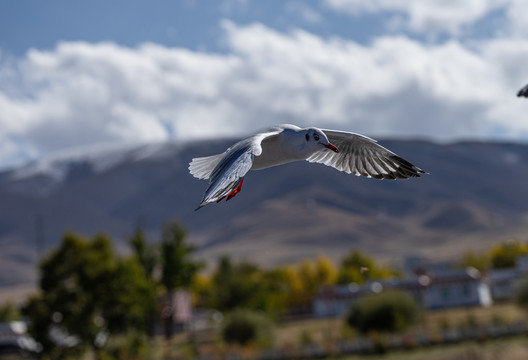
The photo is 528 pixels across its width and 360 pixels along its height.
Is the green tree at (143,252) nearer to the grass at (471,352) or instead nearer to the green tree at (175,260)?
the green tree at (175,260)

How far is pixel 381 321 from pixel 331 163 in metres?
52.3

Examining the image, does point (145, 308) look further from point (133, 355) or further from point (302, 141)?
point (302, 141)

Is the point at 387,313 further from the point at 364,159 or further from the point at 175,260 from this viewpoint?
the point at 364,159

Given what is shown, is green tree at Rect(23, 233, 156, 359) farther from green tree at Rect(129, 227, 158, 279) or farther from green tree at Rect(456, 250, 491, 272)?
green tree at Rect(456, 250, 491, 272)

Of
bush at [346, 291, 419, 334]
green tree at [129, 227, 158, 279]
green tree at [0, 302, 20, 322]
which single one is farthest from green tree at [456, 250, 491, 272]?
green tree at [129, 227, 158, 279]

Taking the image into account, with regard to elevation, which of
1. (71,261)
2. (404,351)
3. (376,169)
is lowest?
(404,351)

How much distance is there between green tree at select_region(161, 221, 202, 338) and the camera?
52938 millimetres

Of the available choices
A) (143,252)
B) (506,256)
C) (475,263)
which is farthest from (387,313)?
Answer: (506,256)

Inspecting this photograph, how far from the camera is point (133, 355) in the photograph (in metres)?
43.3

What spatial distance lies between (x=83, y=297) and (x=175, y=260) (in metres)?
13.1

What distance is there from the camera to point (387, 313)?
57.2 meters

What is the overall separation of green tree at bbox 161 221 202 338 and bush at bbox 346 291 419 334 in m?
13.2

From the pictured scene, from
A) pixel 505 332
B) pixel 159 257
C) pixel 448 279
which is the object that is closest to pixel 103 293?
pixel 159 257

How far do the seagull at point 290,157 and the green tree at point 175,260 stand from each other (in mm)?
46641
